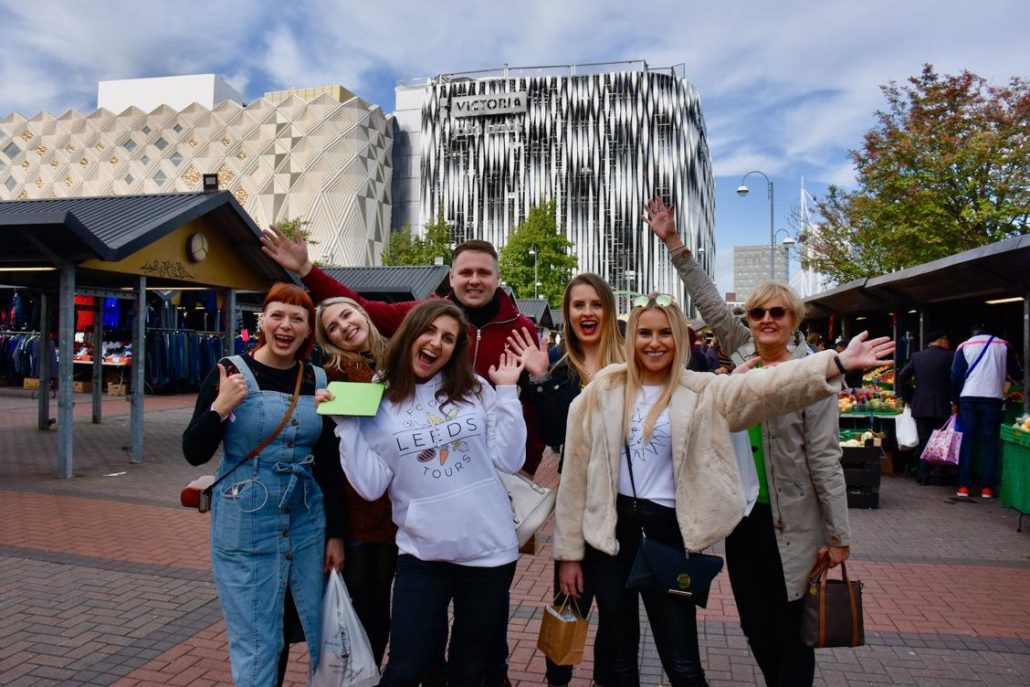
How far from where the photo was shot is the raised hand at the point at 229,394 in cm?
254

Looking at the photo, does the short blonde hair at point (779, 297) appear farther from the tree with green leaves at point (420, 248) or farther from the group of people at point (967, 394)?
the tree with green leaves at point (420, 248)

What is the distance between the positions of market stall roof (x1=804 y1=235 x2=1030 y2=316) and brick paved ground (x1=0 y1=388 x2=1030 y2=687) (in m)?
2.53

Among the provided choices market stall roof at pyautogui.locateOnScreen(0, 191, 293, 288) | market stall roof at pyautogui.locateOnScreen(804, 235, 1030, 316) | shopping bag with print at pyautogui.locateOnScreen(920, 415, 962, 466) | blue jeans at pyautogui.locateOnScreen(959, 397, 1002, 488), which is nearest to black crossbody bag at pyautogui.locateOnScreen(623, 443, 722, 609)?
market stall roof at pyautogui.locateOnScreen(804, 235, 1030, 316)

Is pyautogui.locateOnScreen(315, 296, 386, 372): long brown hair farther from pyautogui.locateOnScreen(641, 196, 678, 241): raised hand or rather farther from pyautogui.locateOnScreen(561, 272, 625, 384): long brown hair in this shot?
pyautogui.locateOnScreen(641, 196, 678, 241): raised hand

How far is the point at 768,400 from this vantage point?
98.0 inches

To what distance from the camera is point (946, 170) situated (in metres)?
17.1

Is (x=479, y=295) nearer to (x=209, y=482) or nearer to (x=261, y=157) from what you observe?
(x=209, y=482)

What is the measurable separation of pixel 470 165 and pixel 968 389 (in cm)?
7066

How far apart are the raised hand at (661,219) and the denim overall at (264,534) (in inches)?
75.6

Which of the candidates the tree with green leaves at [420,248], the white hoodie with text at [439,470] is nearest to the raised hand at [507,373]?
the white hoodie with text at [439,470]

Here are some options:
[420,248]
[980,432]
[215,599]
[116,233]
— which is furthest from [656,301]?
[420,248]

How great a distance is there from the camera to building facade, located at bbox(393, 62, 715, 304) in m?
72.9

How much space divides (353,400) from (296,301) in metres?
0.54

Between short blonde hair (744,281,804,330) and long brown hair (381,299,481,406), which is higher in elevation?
short blonde hair (744,281,804,330)
